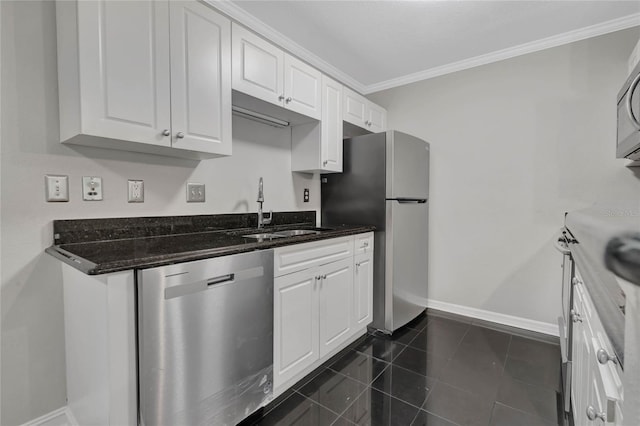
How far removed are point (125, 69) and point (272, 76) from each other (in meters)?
0.88

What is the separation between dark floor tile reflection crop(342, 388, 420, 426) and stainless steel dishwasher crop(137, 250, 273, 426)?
1.55 feet

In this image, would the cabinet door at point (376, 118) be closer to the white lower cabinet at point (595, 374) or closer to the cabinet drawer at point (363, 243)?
the cabinet drawer at point (363, 243)

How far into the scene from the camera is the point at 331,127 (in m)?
2.47

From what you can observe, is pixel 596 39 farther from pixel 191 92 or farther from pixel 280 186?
pixel 191 92

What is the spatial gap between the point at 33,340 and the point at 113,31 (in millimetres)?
1432

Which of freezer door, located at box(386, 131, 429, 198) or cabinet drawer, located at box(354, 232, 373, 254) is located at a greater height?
freezer door, located at box(386, 131, 429, 198)

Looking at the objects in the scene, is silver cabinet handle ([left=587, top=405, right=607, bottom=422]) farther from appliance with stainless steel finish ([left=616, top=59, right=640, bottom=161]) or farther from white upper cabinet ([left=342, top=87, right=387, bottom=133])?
white upper cabinet ([left=342, top=87, right=387, bottom=133])

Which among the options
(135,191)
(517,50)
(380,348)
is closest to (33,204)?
(135,191)

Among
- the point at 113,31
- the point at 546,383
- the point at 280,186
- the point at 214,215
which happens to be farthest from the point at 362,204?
the point at 113,31

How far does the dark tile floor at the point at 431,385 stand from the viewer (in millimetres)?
1529

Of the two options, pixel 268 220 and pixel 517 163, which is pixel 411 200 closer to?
pixel 517 163

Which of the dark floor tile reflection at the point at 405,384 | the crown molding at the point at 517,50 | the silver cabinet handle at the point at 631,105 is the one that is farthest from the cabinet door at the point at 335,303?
the crown molding at the point at 517,50

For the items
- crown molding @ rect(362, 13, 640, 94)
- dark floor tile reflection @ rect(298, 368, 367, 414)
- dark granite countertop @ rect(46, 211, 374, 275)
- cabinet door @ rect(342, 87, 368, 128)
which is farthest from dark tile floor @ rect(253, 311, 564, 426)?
crown molding @ rect(362, 13, 640, 94)

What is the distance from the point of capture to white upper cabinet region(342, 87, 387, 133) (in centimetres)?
265
